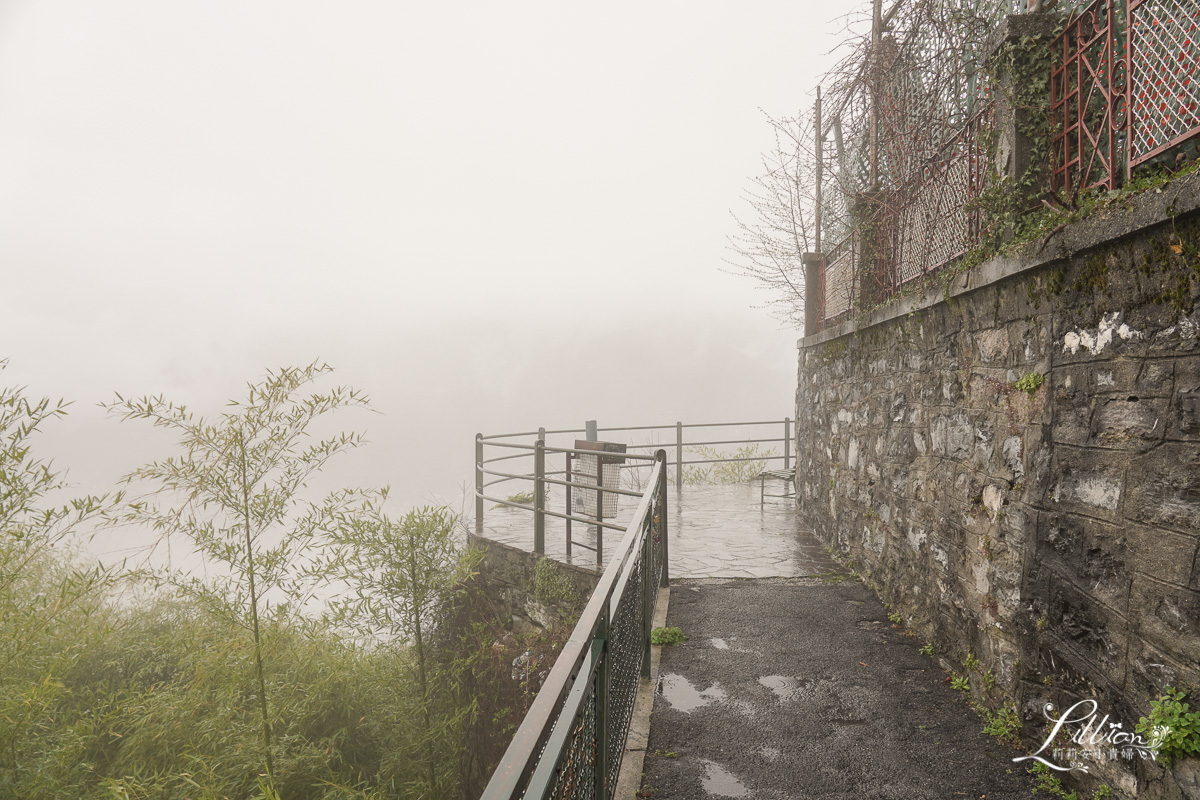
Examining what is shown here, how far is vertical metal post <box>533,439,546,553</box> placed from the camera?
16.6 ft

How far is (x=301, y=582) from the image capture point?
464 cm

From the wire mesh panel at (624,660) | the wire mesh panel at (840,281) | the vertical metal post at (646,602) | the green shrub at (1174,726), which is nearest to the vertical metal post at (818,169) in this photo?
the wire mesh panel at (840,281)

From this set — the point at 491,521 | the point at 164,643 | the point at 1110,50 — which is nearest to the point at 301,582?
the point at 164,643

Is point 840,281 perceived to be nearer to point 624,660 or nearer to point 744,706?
point 744,706

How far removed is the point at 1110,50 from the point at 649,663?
128 inches

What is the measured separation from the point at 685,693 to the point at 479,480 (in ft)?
13.1

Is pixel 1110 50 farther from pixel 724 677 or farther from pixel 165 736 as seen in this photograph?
pixel 165 736

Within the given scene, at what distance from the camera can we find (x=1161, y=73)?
2189 mm

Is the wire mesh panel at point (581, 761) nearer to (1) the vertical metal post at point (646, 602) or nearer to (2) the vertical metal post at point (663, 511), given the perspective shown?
(1) the vertical metal post at point (646, 602)

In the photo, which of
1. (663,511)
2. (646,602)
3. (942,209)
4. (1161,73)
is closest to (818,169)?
(942,209)

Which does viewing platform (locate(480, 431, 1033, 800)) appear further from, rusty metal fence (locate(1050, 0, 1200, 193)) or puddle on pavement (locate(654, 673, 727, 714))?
rusty metal fence (locate(1050, 0, 1200, 193))

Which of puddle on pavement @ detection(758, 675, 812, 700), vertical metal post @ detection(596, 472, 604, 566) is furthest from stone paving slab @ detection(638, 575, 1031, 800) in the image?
vertical metal post @ detection(596, 472, 604, 566)

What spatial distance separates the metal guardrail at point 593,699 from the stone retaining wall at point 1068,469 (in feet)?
5.10

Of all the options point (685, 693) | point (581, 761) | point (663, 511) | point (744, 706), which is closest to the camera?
point (581, 761)
